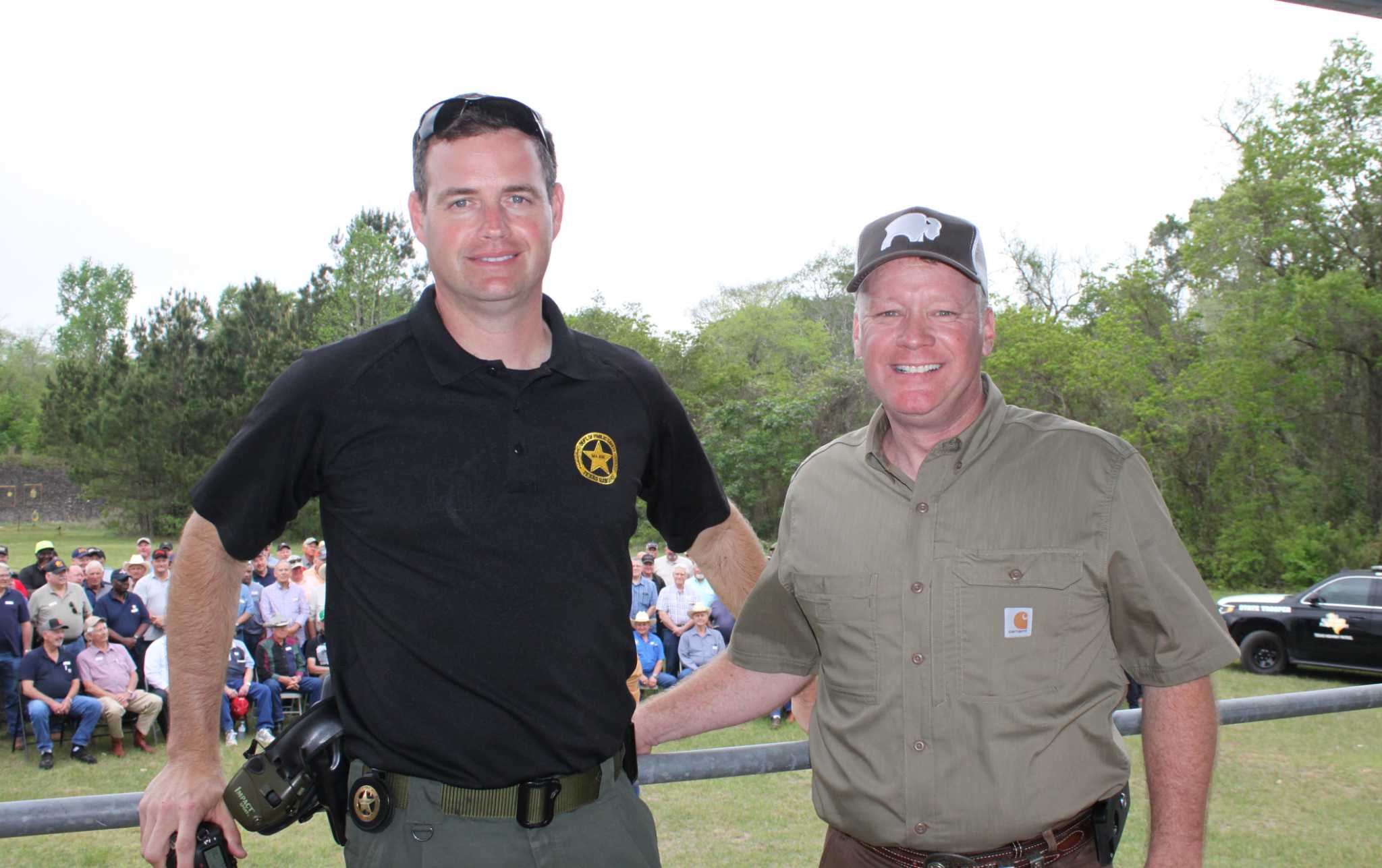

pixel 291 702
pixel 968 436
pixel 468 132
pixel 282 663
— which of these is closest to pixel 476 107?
pixel 468 132

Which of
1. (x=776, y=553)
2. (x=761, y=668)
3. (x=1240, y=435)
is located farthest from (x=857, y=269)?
(x=1240, y=435)

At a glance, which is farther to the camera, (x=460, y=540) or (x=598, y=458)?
(x=598, y=458)

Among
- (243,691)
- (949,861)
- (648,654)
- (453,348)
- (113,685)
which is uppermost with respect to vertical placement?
(453,348)

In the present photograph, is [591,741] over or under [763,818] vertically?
over

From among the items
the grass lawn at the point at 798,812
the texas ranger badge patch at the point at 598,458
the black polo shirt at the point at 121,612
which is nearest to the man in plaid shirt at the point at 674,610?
the grass lawn at the point at 798,812

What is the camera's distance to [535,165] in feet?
7.29

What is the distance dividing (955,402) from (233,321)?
1807 inches

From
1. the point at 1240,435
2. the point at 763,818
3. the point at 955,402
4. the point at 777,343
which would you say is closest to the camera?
the point at 955,402

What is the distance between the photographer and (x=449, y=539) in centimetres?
201

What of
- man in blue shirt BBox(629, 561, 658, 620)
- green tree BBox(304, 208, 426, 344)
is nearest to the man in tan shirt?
man in blue shirt BBox(629, 561, 658, 620)

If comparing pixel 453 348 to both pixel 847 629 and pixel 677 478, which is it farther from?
pixel 847 629

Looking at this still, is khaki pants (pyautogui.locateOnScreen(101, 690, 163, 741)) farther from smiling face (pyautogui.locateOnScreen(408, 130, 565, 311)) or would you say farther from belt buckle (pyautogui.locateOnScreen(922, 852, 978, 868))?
belt buckle (pyautogui.locateOnScreen(922, 852, 978, 868))

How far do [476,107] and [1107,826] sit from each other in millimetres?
1906

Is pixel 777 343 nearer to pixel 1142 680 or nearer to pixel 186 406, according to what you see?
pixel 186 406
